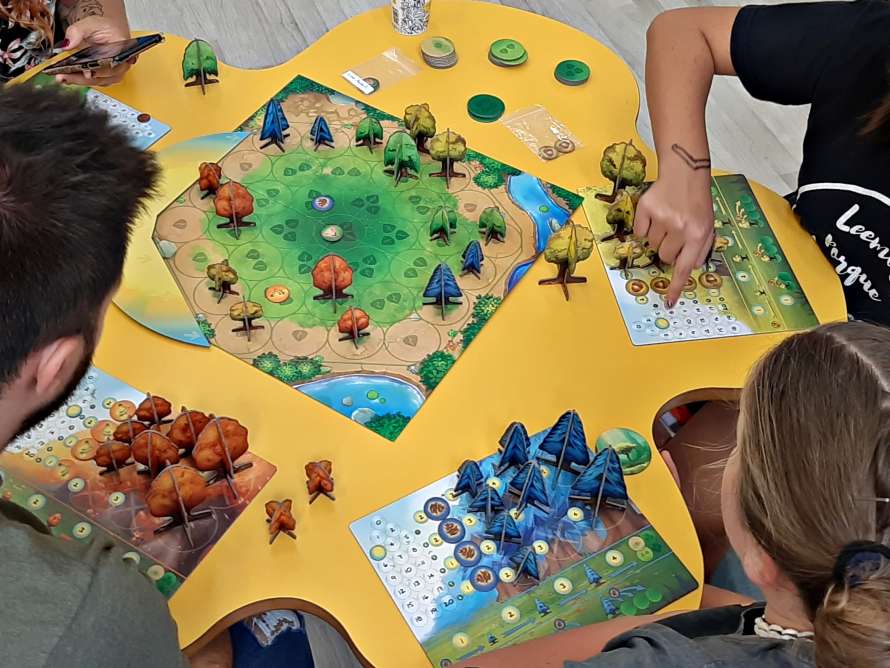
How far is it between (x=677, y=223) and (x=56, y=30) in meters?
1.10

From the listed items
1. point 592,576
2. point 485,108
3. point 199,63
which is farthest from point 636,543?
point 199,63

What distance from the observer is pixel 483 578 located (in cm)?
87

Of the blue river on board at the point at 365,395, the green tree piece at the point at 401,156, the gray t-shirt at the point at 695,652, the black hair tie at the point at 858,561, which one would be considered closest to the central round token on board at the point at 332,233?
the green tree piece at the point at 401,156

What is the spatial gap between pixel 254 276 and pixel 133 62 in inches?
18.9

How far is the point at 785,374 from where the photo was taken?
0.67 metres

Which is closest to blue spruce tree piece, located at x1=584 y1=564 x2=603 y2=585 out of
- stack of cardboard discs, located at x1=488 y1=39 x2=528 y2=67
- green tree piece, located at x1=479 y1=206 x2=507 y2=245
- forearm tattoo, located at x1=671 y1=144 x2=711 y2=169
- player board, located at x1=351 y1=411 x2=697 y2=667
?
player board, located at x1=351 y1=411 x2=697 y2=667

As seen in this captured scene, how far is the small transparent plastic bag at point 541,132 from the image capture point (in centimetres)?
126

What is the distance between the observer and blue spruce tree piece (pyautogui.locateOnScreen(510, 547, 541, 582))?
87 cm

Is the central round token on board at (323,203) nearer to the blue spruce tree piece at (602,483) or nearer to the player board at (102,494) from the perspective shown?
the player board at (102,494)

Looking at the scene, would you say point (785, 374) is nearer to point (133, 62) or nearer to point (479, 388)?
point (479, 388)

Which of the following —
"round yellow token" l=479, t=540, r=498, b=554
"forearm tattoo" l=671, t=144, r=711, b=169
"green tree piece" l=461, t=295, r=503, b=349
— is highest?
"forearm tattoo" l=671, t=144, r=711, b=169

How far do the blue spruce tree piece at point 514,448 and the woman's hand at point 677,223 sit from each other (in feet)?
0.99

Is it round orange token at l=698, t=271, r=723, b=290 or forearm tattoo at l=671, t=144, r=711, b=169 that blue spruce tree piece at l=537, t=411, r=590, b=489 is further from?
forearm tattoo at l=671, t=144, r=711, b=169

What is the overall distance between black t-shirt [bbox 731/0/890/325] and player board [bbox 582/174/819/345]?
0.08 m
